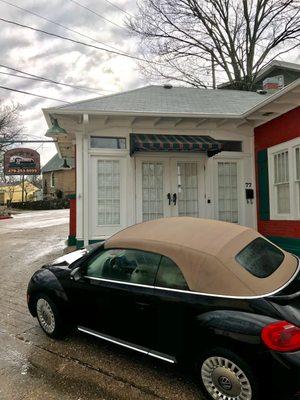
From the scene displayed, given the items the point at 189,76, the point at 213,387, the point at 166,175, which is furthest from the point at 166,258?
the point at 189,76

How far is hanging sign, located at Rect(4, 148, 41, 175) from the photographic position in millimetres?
27391

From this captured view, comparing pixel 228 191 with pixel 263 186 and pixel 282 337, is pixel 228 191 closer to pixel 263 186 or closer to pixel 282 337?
pixel 263 186

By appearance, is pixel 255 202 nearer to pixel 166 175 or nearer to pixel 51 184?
pixel 166 175

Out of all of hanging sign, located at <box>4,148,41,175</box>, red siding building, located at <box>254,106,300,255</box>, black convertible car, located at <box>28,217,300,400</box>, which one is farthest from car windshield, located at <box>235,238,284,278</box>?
hanging sign, located at <box>4,148,41,175</box>

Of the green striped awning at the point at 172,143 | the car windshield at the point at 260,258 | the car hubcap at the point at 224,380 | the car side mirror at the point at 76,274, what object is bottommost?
the car hubcap at the point at 224,380

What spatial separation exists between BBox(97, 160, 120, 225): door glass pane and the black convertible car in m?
4.57

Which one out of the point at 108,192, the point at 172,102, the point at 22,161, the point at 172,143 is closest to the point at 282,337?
the point at 172,143

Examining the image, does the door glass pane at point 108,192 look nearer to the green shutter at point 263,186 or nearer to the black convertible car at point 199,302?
the green shutter at point 263,186

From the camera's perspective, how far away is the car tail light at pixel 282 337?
239 centimetres

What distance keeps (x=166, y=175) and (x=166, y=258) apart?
576cm

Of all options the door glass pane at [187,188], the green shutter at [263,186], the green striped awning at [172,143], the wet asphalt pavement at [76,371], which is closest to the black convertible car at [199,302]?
the wet asphalt pavement at [76,371]

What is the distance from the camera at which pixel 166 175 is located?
28.6 ft

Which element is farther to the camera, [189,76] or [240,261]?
[189,76]

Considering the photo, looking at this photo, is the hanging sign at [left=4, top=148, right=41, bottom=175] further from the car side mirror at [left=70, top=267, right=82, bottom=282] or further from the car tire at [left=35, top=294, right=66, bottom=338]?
the car side mirror at [left=70, top=267, right=82, bottom=282]
